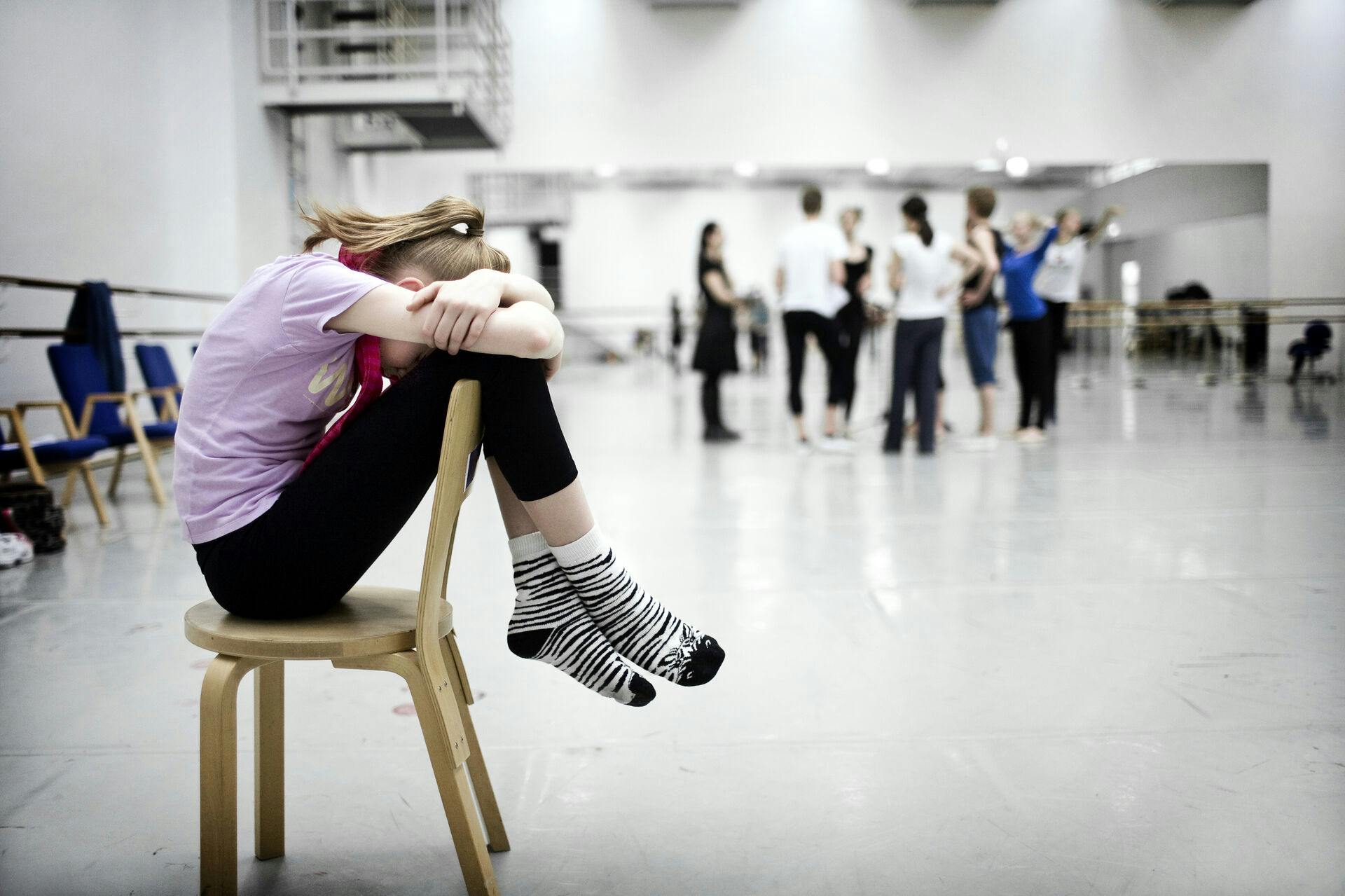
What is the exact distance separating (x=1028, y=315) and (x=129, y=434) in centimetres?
498

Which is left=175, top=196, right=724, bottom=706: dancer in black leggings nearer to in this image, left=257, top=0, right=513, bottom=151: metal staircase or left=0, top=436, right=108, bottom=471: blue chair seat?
left=0, top=436, right=108, bottom=471: blue chair seat

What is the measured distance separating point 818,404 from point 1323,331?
6.40 meters

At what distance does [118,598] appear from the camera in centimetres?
282

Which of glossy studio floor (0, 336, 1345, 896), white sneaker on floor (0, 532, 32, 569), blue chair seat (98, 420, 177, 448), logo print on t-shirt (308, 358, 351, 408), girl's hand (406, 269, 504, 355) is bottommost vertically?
glossy studio floor (0, 336, 1345, 896)

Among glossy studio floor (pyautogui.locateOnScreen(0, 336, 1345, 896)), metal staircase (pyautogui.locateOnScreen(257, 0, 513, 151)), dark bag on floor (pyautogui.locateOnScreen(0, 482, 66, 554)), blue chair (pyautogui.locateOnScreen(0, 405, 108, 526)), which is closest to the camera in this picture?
glossy studio floor (pyautogui.locateOnScreen(0, 336, 1345, 896))

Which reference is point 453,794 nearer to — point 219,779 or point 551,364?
point 219,779

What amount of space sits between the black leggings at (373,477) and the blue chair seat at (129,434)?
11.6 feet

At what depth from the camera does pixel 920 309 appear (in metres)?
5.65


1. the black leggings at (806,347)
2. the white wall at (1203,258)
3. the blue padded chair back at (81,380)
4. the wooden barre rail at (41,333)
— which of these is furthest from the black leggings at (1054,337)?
the white wall at (1203,258)

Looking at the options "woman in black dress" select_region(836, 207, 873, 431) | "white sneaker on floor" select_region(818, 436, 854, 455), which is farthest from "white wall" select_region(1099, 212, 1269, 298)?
"white sneaker on floor" select_region(818, 436, 854, 455)

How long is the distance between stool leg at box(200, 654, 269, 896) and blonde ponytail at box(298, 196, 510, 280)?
0.52m

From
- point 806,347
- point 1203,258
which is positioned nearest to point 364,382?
point 806,347

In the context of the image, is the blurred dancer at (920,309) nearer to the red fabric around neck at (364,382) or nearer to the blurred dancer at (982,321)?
the blurred dancer at (982,321)

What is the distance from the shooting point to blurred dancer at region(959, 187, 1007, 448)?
5824 mm
